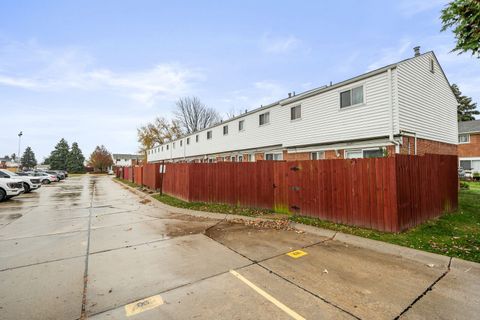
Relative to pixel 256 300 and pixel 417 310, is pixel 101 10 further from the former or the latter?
pixel 417 310

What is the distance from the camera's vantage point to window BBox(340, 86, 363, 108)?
12260 millimetres

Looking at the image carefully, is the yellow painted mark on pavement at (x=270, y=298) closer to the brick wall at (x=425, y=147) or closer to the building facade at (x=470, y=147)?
the brick wall at (x=425, y=147)

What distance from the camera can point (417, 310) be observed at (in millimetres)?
3068

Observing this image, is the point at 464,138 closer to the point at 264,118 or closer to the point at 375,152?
the point at 375,152

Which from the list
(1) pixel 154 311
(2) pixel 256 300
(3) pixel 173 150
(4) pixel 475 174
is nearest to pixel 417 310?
(2) pixel 256 300

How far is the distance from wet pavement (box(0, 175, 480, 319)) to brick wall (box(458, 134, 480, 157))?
3297cm

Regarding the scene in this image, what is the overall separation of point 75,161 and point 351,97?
9208cm

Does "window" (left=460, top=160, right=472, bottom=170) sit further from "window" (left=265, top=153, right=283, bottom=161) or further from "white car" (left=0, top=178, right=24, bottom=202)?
"white car" (left=0, top=178, right=24, bottom=202)

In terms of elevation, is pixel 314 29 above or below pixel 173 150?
above

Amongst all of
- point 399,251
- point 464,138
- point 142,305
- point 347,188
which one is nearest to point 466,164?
point 464,138

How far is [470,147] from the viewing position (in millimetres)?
28188

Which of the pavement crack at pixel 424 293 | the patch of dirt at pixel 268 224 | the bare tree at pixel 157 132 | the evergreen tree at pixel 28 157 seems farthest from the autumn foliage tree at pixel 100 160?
the pavement crack at pixel 424 293

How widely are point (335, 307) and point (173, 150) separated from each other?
124 ft

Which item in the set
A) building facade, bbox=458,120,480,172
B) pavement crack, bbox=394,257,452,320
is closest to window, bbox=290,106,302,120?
pavement crack, bbox=394,257,452,320
